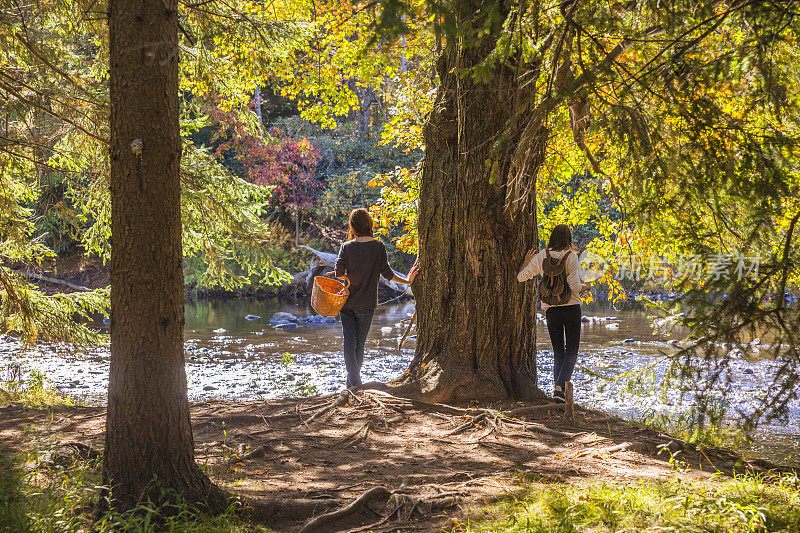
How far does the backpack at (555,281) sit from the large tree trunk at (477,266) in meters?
0.16

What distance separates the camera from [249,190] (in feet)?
25.1

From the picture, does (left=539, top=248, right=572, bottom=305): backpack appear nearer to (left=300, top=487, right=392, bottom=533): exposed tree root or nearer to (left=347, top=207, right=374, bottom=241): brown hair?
(left=347, top=207, right=374, bottom=241): brown hair

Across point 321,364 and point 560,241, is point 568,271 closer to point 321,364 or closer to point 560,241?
point 560,241

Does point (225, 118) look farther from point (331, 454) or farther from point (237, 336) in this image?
point (331, 454)

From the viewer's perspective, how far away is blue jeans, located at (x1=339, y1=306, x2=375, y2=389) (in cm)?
632

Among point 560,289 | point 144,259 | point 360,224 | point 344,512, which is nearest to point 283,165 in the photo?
point 360,224

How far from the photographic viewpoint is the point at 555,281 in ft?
19.0

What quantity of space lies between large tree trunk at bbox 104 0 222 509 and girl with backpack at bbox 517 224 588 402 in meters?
3.40

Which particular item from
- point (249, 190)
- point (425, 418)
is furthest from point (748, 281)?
point (249, 190)

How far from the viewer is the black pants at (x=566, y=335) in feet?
19.4

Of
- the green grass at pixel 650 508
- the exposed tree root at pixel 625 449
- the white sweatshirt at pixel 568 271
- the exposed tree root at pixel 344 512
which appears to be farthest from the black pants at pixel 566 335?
the exposed tree root at pixel 344 512

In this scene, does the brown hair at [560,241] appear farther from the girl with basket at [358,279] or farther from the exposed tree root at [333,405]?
the exposed tree root at [333,405]

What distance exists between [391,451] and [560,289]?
2.30m

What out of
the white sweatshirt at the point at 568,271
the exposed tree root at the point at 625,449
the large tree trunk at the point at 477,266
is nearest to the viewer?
the exposed tree root at the point at 625,449
